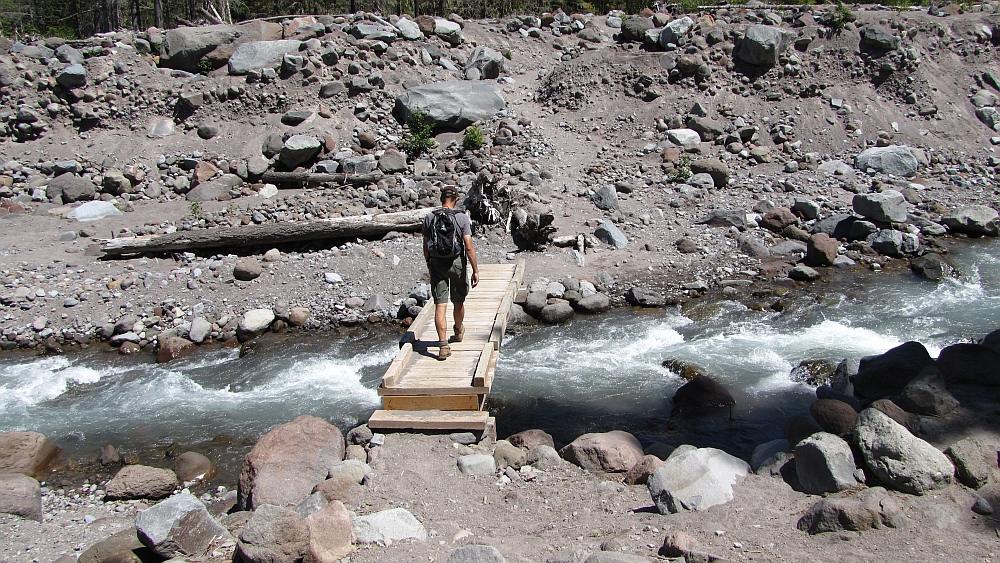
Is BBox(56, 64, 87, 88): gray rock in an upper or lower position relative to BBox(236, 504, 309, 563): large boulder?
upper

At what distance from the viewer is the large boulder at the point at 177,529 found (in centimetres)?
496

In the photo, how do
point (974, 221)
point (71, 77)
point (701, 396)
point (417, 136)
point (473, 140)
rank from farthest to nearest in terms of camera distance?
point (71, 77), point (417, 136), point (473, 140), point (974, 221), point (701, 396)

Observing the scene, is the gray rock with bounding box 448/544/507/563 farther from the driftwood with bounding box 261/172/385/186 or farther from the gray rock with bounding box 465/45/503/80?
the gray rock with bounding box 465/45/503/80

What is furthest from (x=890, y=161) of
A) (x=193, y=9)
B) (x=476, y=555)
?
(x=193, y=9)

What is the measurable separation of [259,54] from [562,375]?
1518 centimetres

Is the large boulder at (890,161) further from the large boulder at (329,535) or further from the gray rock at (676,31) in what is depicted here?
the large boulder at (329,535)

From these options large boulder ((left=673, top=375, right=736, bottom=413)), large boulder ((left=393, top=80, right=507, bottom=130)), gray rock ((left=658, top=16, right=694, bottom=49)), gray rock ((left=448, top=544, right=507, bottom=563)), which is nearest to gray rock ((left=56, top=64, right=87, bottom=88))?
large boulder ((left=393, top=80, right=507, bottom=130))

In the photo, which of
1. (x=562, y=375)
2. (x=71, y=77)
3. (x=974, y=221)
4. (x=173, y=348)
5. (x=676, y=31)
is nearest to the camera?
(x=562, y=375)

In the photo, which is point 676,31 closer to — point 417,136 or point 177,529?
point 417,136

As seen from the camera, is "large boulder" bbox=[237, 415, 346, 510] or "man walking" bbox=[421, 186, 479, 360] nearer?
"large boulder" bbox=[237, 415, 346, 510]

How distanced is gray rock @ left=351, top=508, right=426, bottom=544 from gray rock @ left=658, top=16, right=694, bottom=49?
18.9 m

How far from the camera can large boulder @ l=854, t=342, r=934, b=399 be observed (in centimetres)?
702

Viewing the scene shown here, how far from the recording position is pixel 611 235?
527 inches

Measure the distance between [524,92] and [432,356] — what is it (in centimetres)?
1448
